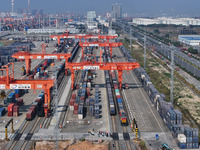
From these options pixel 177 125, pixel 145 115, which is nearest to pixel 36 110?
pixel 145 115

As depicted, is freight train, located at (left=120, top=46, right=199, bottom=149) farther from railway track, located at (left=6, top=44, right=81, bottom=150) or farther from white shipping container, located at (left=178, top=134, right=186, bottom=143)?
railway track, located at (left=6, top=44, right=81, bottom=150)

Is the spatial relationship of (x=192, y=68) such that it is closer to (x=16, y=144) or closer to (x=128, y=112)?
(x=128, y=112)

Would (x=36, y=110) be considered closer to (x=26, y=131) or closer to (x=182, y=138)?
(x=26, y=131)

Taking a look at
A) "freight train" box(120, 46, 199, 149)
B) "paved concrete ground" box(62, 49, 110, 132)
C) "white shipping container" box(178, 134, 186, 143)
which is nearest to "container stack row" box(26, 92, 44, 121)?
"paved concrete ground" box(62, 49, 110, 132)

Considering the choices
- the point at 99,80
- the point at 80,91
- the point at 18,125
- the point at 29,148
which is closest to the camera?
the point at 29,148

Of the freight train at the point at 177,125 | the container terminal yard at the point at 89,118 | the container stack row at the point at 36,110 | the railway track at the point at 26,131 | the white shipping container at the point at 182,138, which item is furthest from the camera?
the container stack row at the point at 36,110

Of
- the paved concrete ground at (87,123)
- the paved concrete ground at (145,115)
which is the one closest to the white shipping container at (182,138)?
the paved concrete ground at (145,115)

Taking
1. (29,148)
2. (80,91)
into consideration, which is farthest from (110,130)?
(80,91)

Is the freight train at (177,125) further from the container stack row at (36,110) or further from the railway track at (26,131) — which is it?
the container stack row at (36,110)
